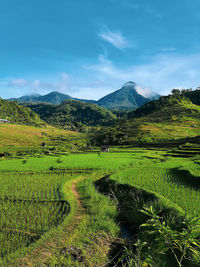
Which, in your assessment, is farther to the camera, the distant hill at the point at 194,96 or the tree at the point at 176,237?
the distant hill at the point at 194,96

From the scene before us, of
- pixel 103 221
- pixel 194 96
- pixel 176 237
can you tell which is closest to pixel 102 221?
pixel 103 221

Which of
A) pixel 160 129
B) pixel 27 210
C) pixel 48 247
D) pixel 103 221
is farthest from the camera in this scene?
pixel 160 129

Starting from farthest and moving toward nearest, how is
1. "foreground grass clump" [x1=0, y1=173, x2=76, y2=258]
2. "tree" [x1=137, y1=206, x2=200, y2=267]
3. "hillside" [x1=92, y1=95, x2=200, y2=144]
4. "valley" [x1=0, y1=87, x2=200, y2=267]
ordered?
"hillside" [x1=92, y1=95, x2=200, y2=144]
"foreground grass clump" [x1=0, y1=173, x2=76, y2=258]
"valley" [x1=0, y1=87, x2=200, y2=267]
"tree" [x1=137, y1=206, x2=200, y2=267]

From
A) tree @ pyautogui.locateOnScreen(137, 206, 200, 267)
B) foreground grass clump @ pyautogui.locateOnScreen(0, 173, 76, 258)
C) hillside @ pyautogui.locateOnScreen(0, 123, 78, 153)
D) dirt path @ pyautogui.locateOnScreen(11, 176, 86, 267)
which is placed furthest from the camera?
hillside @ pyautogui.locateOnScreen(0, 123, 78, 153)

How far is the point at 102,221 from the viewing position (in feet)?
29.2

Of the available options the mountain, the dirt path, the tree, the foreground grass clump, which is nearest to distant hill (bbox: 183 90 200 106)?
the mountain

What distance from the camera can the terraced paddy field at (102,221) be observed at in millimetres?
6086

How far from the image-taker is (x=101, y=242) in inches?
303

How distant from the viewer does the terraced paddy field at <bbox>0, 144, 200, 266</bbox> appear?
6086 mm

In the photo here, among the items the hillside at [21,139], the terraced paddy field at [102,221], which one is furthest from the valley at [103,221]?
the hillside at [21,139]

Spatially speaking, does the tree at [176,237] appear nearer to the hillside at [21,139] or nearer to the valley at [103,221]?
the valley at [103,221]

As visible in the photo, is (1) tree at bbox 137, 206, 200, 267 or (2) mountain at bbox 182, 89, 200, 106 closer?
(1) tree at bbox 137, 206, 200, 267

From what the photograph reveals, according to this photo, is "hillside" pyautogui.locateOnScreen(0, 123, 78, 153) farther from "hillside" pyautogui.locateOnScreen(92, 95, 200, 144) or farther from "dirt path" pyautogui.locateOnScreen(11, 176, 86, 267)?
"dirt path" pyautogui.locateOnScreen(11, 176, 86, 267)

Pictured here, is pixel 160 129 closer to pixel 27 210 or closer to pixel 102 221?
pixel 102 221
